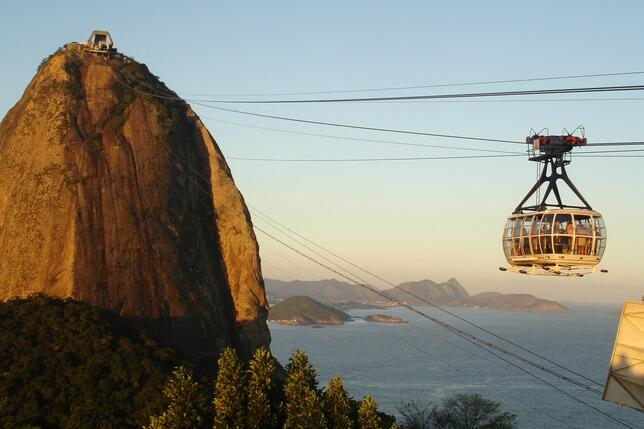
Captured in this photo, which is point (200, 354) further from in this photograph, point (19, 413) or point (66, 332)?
point (19, 413)

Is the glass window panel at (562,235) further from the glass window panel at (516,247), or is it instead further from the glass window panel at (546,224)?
the glass window panel at (516,247)

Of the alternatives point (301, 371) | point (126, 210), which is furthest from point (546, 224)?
point (126, 210)

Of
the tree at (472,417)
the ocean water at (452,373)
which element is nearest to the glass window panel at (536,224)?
the tree at (472,417)

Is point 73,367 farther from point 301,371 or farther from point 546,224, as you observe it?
point 546,224

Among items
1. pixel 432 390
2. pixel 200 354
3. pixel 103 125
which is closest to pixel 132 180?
pixel 103 125

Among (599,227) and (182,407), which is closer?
(182,407)

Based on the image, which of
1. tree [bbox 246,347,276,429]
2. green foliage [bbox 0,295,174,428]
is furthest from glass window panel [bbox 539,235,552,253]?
green foliage [bbox 0,295,174,428]
